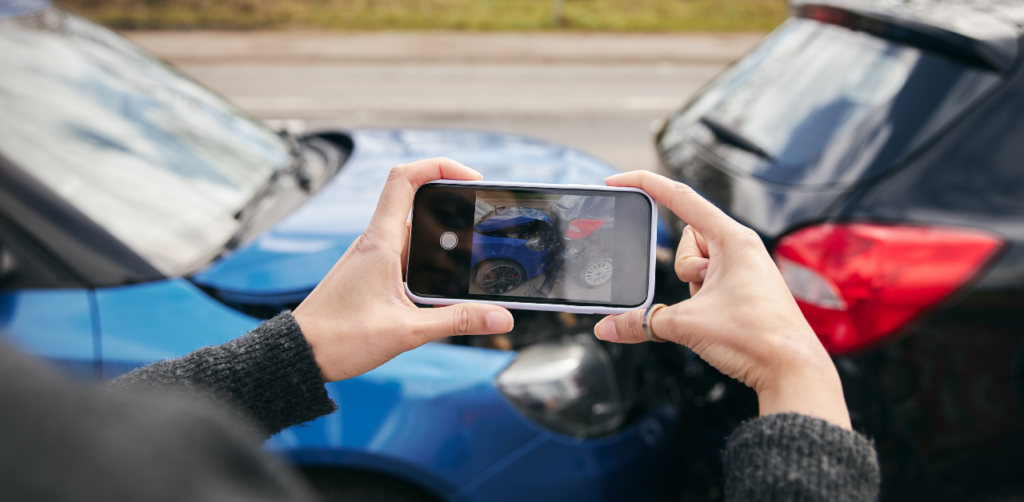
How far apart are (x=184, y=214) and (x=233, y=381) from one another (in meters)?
1.08

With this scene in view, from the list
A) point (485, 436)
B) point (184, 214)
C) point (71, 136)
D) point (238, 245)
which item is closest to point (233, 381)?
point (485, 436)

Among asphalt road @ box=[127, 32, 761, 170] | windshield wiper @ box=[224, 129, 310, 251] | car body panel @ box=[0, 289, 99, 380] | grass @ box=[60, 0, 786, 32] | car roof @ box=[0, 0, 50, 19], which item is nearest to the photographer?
car body panel @ box=[0, 289, 99, 380]

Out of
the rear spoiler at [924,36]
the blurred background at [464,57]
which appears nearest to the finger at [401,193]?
the rear spoiler at [924,36]

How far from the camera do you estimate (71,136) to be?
181cm

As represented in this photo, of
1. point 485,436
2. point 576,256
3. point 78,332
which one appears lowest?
point 485,436

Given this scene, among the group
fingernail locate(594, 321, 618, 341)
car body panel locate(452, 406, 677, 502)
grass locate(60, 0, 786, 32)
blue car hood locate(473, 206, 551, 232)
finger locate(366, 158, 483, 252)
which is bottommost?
car body panel locate(452, 406, 677, 502)

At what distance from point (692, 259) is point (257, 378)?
867 mm

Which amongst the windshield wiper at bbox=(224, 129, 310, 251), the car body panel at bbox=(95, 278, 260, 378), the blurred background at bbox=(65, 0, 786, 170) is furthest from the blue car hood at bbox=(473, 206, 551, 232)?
the blurred background at bbox=(65, 0, 786, 170)

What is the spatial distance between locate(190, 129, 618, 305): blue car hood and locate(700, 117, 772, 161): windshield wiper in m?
0.45

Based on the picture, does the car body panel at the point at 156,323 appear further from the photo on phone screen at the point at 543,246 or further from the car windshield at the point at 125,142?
the photo on phone screen at the point at 543,246

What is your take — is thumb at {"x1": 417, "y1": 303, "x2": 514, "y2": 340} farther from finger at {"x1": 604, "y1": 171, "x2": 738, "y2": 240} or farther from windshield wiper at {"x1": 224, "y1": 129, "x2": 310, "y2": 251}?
windshield wiper at {"x1": 224, "y1": 129, "x2": 310, "y2": 251}

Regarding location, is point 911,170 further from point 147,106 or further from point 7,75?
point 7,75

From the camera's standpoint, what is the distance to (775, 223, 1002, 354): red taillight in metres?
1.48

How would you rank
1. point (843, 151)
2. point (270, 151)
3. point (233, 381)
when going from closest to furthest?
1. point (233, 381)
2. point (843, 151)
3. point (270, 151)
